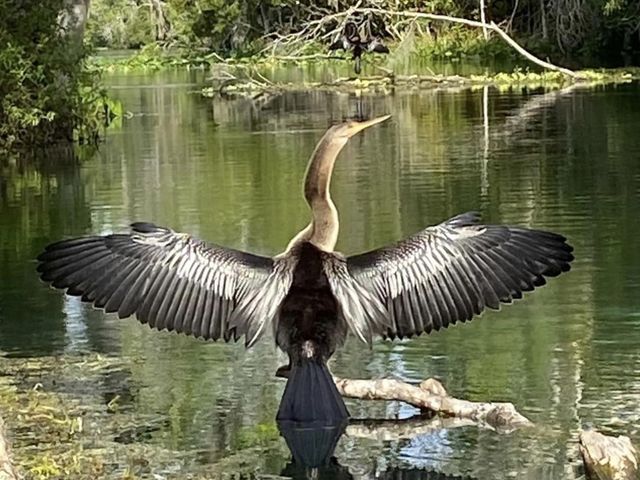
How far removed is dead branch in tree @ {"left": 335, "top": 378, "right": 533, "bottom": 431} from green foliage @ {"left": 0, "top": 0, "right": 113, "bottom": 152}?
17.4 metres

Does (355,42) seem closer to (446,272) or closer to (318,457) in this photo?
(446,272)

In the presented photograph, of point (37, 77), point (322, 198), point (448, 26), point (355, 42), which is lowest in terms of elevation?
point (322, 198)

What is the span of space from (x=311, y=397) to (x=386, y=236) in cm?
693

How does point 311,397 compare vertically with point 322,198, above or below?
below

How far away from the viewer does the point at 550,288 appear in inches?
409

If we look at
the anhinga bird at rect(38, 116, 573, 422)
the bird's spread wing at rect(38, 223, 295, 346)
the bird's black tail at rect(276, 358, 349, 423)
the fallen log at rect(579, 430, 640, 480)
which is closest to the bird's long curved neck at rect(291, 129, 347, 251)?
the anhinga bird at rect(38, 116, 573, 422)

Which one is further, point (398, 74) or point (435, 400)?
point (398, 74)

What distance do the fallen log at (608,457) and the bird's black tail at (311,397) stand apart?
986 millimetres

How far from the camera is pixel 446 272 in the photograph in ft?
21.0

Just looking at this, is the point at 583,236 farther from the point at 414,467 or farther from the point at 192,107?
the point at 192,107

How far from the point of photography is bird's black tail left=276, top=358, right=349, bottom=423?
6000 mm

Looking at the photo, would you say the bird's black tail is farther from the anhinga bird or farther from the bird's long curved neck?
the bird's long curved neck

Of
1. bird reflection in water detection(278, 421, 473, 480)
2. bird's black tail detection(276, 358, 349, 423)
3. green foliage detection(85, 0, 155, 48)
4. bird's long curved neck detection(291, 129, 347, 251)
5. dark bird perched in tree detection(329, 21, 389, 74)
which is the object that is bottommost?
bird reflection in water detection(278, 421, 473, 480)

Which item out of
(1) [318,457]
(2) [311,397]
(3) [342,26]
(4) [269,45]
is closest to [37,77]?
(3) [342,26]
